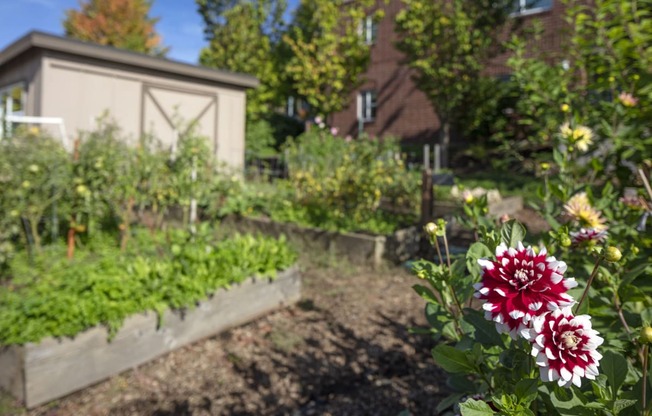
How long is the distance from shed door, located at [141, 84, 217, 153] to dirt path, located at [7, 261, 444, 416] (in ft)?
19.6

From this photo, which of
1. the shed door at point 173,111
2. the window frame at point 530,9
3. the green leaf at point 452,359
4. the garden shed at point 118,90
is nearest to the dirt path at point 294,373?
the green leaf at point 452,359

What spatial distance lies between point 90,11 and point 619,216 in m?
32.2

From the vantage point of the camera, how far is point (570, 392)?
96 cm

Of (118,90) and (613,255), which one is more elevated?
(118,90)

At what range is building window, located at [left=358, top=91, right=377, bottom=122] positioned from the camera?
58.9ft

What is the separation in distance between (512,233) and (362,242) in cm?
388

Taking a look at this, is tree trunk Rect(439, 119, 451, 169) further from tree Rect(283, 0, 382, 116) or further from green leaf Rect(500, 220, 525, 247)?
green leaf Rect(500, 220, 525, 247)

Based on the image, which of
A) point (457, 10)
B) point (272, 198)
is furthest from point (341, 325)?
point (457, 10)

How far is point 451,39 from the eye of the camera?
11938 mm

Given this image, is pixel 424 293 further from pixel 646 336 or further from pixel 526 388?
pixel 646 336

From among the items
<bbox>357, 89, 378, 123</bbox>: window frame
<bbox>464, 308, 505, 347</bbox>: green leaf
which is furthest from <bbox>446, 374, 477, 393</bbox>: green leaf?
<bbox>357, 89, 378, 123</bbox>: window frame

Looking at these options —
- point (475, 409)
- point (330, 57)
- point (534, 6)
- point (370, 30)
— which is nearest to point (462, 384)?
point (475, 409)

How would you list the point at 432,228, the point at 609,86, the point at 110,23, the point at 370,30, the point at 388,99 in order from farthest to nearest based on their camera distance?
the point at 110,23 → the point at 370,30 → the point at 388,99 → the point at 609,86 → the point at 432,228

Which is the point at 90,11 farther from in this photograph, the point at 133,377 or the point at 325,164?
the point at 133,377
